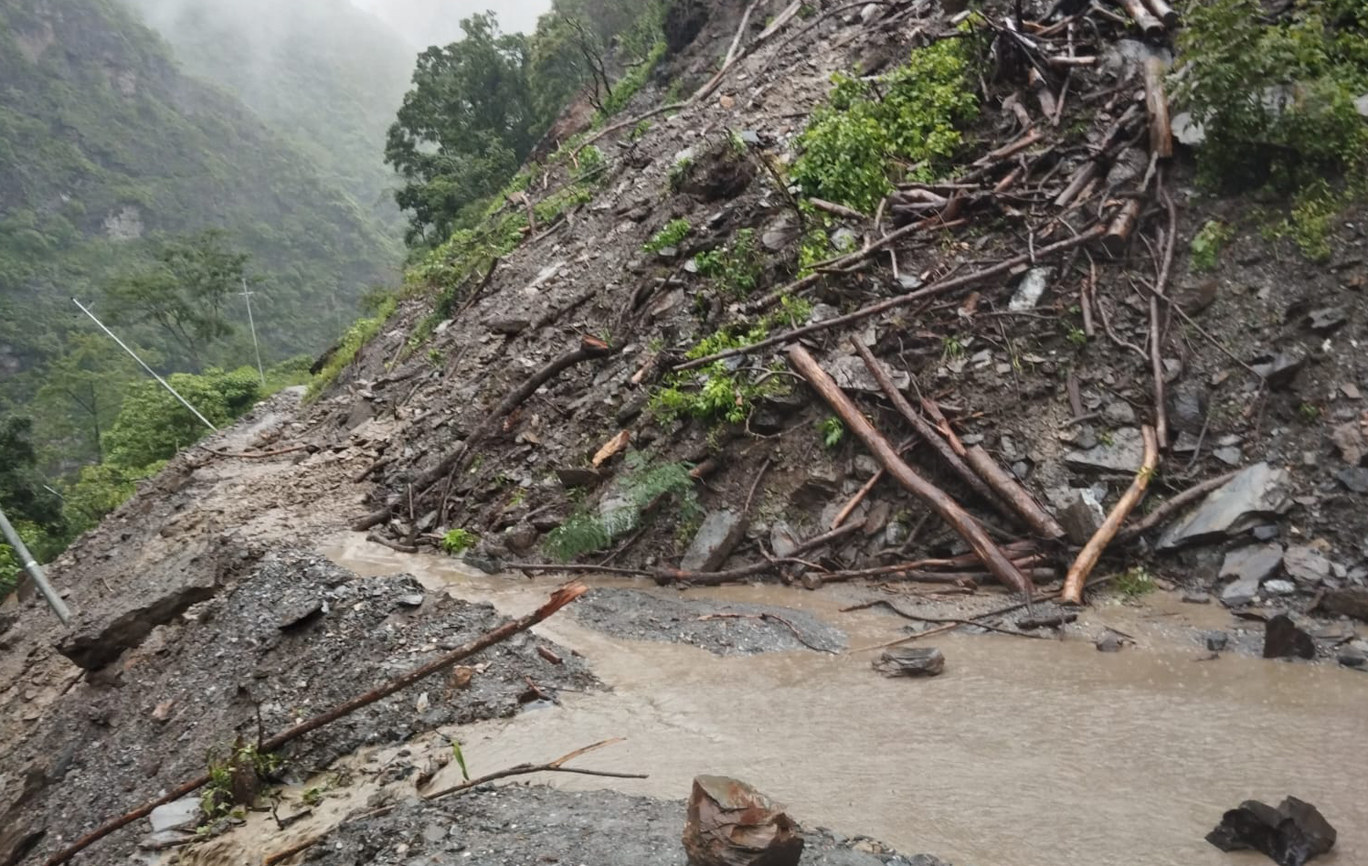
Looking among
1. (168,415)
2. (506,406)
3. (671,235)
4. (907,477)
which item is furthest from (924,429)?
(168,415)

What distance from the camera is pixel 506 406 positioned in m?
9.35

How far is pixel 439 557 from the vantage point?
26.6ft

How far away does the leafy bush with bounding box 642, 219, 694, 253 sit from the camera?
9.84 m

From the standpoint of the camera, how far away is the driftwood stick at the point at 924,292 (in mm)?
7035

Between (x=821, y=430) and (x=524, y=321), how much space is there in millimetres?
5252

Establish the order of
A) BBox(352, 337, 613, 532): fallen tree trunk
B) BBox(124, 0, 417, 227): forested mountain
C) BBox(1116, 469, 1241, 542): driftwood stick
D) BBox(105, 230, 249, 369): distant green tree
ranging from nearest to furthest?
BBox(1116, 469, 1241, 542): driftwood stick, BBox(352, 337, 613, 532): fallen tree trunk, BBox(105, 230, 249, 369): distant green tree, BBox(124, 0, 417, 227): forested mountain

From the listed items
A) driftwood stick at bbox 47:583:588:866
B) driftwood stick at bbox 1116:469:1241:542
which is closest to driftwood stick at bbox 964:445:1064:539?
driftwood stick at bbox 1116:469:1241:542

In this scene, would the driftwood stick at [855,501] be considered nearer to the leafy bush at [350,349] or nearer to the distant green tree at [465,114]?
the leafy bush at [350,349]

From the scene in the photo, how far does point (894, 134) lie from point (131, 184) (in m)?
69.9

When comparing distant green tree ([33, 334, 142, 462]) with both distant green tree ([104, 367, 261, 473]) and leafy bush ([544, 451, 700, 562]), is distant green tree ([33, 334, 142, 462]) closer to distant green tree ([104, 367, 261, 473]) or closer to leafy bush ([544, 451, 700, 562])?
distant green tree ([104, 367, 261, 473])

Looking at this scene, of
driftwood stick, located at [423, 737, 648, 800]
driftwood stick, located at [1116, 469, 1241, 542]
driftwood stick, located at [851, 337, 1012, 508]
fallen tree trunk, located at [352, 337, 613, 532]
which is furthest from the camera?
fallen tree trunk, located at [352, 337, 613, 532]

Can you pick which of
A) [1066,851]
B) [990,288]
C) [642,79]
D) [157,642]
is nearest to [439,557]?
[157,642]

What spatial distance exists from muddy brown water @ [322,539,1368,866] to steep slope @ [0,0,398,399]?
48.0 m

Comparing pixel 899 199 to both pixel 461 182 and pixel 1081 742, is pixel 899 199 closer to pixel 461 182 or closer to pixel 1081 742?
Answer: pixel 1081 742
